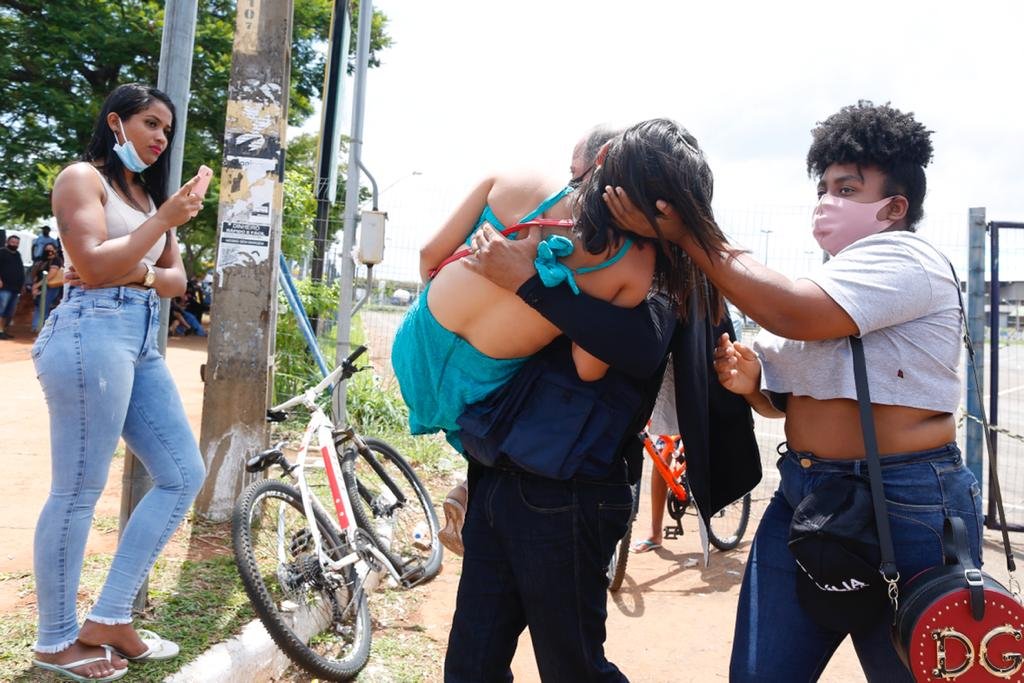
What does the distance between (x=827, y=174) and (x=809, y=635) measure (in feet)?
3.88

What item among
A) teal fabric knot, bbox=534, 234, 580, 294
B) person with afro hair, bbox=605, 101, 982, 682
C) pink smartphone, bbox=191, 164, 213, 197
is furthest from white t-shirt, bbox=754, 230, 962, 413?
pink smartphone, bbox=191, 164, 213, 197

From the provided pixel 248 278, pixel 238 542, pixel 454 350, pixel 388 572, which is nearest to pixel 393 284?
pixel 248 278

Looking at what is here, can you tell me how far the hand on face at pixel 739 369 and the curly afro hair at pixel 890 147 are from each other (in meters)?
0.53

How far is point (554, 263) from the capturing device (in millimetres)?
1807

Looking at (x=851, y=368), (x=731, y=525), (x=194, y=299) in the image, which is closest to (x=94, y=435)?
(x=851, y=368)

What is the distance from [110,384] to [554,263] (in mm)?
1685

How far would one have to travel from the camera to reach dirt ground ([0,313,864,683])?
3.88 meters

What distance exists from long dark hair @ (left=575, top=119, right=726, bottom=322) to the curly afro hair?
0.53m

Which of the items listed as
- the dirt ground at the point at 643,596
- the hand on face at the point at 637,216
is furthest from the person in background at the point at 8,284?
the hand on face at the point at 637,216

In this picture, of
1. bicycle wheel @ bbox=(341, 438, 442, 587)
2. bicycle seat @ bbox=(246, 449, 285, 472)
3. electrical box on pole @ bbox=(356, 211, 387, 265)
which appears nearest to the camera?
bicycle seat @ bbox=(246, 449, 285, 472)

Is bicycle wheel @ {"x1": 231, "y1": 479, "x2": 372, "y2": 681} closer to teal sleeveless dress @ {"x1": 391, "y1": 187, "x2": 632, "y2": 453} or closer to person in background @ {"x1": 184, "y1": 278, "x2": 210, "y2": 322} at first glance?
teal sleeveless dress @ {"x1": 391, "y1": 187, "x2": 632, "y2": 453}

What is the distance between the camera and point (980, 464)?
19.7 feet

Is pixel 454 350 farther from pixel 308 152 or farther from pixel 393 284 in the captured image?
pixel 308 152

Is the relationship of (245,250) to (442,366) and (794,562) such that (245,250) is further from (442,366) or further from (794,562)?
(794,562)
